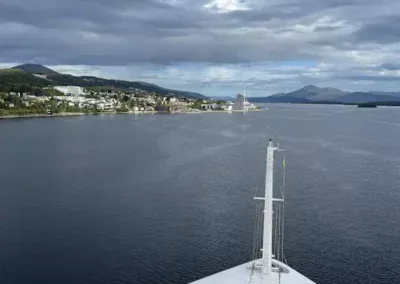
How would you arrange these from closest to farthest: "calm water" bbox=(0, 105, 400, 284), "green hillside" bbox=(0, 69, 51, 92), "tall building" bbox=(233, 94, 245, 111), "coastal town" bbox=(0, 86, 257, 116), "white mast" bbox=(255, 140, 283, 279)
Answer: "white mast" bbox=(255, 140, 283, 279) < "calm water" bbox=(0, 105, 400, 284) < "coastal town" bbox=(0, 86, 257, 116) < "green hillside" bbox=(0, 69, 51, 92) < "tall building" bbox=(233, 94, 245, 111)

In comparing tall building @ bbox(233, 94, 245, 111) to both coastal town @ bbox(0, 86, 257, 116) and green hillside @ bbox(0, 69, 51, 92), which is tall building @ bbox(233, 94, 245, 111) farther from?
green hillside @ bbox(0, 69, 51, 92)

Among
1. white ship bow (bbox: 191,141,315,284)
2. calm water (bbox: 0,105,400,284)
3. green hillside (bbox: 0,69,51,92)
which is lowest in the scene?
calm water (bbox: 0,105,400,284)

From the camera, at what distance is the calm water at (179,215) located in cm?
1205

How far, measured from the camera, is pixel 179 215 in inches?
639

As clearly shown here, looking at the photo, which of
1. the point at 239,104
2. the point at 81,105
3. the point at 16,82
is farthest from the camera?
the point at 239,104

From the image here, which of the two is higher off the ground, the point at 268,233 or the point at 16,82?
the point at 16,82

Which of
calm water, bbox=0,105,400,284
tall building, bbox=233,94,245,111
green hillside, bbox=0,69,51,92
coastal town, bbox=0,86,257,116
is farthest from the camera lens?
tall building, bbox=233,94,245,111

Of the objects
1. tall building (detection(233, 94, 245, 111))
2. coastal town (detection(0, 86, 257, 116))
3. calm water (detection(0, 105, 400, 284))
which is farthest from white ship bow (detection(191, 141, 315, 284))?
tall building (detection(233, 94, 245, 111))

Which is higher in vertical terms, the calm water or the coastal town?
the coastal town

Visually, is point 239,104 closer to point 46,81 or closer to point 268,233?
point 46,81

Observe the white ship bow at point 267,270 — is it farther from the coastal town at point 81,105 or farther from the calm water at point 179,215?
the coastal town at point 81,105

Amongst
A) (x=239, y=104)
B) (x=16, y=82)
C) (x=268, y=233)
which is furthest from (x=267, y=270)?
(x=16, y=82)

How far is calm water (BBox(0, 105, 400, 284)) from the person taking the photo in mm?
12047

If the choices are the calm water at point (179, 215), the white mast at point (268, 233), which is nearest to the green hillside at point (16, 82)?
the calm water at point (179, 215)
